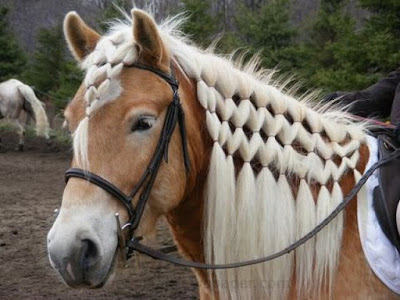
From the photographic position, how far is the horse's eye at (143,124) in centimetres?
169

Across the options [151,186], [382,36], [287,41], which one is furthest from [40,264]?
[287,41]

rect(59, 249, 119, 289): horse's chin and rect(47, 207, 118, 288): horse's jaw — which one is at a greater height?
rect(47, 207, 118, 288): horse's jaw

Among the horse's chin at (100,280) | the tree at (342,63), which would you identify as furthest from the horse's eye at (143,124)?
the tree at (342,63)

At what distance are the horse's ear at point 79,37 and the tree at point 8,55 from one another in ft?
55.7

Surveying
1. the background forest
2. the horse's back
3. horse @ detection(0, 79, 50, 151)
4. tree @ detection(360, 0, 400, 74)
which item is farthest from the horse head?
the horse's back

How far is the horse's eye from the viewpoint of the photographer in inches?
66.7

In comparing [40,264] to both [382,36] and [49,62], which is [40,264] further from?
[49,62]

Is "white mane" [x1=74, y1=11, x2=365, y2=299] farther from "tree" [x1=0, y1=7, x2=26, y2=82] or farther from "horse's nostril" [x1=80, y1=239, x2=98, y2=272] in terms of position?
"tree" [x1=0, y1=7, x2=26, y2=82]

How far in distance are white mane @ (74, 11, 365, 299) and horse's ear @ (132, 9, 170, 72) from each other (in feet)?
0.17

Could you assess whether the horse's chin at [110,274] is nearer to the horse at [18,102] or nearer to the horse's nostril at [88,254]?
the horse's nostril at [88,254]

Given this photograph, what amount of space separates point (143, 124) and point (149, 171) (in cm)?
Result: 16

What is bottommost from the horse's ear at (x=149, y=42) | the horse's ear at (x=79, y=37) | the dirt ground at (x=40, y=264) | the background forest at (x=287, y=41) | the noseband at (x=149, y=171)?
the dirt ground at (x=40, y=264)

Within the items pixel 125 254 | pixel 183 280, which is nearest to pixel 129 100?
pixel 125 254

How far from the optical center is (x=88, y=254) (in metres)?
1.58
